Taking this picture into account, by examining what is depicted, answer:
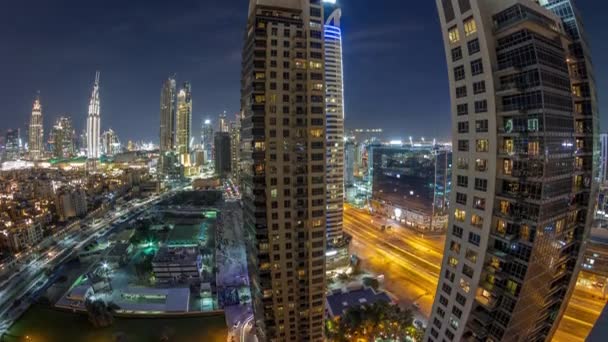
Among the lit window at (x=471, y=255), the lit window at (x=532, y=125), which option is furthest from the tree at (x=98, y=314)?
the lit window at (x=532, y=125)

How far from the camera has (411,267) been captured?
52844 mm

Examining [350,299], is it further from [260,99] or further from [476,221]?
[260,99]

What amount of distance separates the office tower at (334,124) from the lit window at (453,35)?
3649 centimetres

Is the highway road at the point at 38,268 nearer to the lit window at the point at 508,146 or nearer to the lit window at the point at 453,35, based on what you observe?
the lit window at the point at 508,146

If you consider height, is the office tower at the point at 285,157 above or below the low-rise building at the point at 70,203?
above

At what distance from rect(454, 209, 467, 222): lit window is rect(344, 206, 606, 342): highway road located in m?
29.4

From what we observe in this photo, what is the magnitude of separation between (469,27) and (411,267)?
155ft

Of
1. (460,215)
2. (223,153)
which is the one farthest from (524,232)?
(223,153)

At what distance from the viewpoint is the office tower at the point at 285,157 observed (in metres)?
22.4

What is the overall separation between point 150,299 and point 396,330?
116 feet

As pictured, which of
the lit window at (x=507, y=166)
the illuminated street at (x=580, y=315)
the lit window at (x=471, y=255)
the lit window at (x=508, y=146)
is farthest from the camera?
the illuminated street at (x=580, y=315)

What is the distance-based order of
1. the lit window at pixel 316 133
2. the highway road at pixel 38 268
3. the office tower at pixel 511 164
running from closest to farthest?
the office tower at pixel 511 164 < the lit window at pixel 316 133 < the highway road at pixel 38 268

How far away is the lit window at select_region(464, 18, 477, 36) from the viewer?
1378cm

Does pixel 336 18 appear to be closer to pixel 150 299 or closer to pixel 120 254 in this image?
pixel 150 299
